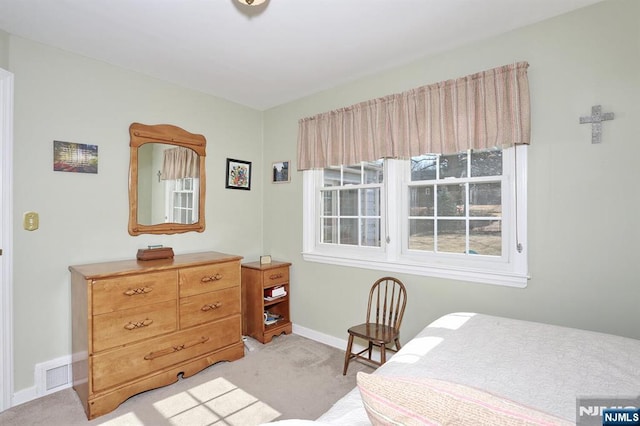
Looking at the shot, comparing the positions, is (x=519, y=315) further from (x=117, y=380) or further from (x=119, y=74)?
(x=119, y=74)

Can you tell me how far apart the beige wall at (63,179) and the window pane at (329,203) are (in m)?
1.47

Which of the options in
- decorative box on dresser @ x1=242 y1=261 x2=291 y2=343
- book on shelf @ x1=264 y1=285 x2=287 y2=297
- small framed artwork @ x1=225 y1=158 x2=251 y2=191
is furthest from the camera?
small framed artwork @ x1=225 y1=158 x2=251 y2=191

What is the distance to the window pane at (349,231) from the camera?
3.18 metres

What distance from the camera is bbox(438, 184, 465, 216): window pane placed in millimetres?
2510

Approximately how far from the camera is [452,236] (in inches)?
100

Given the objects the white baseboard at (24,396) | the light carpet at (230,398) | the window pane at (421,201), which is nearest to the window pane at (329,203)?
the window pane at (421,201)

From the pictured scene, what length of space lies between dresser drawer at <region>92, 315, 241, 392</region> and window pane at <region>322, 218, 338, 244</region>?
47.1 inches

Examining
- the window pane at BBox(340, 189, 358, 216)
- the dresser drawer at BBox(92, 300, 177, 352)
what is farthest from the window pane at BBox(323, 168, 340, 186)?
the dresser drawer at BBox(92, 300, 177, 352)

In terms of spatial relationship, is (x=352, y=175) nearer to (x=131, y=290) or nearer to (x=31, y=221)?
(x=131, y=290)

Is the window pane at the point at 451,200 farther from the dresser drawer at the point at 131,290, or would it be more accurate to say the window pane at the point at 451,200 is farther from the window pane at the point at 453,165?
the dresser drawer at the point at 131,290

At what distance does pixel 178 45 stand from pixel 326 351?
9.65 feet

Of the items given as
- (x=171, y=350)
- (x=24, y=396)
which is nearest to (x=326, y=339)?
(x=171, y=350)

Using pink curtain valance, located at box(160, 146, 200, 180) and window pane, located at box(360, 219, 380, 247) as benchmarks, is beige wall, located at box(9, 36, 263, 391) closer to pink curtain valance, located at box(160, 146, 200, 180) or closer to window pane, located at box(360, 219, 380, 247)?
pink curtain valance, located at box(160, 146, 200, 180)

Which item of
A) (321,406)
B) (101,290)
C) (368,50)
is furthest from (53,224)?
(368,50)
